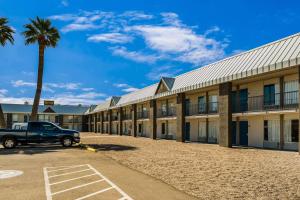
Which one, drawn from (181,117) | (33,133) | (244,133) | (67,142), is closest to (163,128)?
(181,117)

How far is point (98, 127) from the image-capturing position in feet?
268

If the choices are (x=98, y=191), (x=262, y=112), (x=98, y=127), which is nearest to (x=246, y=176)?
(x=98, y=191)

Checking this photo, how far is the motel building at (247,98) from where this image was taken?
24.0m

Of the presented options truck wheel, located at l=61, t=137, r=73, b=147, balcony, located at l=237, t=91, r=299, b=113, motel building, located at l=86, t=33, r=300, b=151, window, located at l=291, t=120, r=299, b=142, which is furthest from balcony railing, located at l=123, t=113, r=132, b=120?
window, located at l=291, t=120, r=299, b=142

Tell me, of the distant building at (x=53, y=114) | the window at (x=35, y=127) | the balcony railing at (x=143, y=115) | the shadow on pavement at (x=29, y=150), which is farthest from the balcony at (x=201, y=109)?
the distant building at (x=53, y=114)

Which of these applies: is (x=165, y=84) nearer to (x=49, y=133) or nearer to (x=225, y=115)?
(x=225, y=115)

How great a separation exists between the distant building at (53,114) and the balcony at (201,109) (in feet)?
188

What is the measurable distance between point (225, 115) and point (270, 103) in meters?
3.54

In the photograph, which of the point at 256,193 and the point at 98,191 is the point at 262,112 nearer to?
the point at 256,193

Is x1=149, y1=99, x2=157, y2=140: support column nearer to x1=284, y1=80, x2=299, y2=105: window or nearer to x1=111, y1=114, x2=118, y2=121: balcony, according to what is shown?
x1=284, y1=80, x2=299, y2=105: window

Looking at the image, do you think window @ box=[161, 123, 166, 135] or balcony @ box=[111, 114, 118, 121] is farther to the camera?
balcony @ box=[111, 114, 118, 121]

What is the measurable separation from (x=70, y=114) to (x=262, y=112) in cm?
7225

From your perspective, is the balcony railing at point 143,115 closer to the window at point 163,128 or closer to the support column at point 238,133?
the window at point 163,128

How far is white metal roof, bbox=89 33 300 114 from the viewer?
22.2 m
